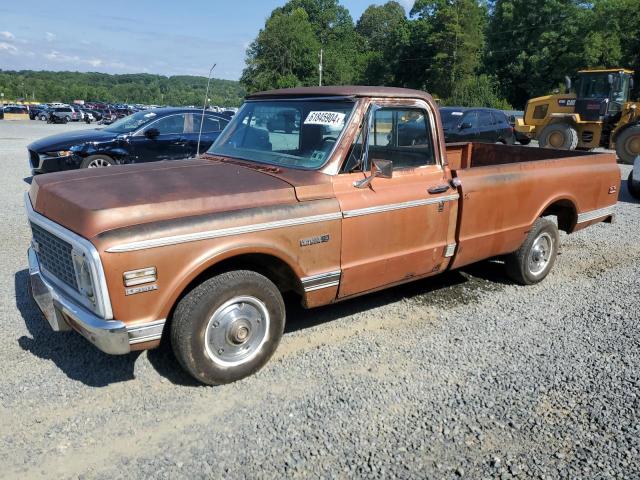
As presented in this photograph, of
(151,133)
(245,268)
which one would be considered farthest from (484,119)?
(245,268)

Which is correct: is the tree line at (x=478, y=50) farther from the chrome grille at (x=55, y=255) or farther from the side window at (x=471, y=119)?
the chrome grille at (x=55, y=255)

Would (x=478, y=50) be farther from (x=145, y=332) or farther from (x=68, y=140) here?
(x=145, y=332)

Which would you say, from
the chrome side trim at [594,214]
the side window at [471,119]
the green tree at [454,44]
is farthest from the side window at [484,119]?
Answer: the green tree at [454,44]

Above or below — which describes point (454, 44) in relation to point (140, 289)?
above

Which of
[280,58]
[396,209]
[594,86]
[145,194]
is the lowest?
[396,209]

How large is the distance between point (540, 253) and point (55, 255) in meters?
4.63

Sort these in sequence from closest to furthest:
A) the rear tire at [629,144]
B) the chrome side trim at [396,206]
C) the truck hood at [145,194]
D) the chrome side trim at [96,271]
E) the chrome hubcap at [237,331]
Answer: the chrome side trim at [96,271]
the truck hood at [145,194]
the chrome hubcap at [237,331]
the chrome side trim at [396,206]
the rear tire at [629,144]

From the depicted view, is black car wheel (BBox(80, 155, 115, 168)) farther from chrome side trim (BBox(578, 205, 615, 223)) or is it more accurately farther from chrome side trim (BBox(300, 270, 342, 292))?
chrome side trim (BBox(578, 205, 615, 223))

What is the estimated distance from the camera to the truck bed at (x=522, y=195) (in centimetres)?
456

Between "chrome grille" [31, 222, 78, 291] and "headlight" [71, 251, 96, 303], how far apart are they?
9 cm

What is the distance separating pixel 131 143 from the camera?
9.63 meters

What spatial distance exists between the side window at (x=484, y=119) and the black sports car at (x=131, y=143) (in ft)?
29.5

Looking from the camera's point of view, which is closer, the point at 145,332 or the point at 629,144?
the point at 145,332

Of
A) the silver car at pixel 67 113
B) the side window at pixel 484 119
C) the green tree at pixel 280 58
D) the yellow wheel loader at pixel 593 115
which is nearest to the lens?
the side window at pixel 484 119
